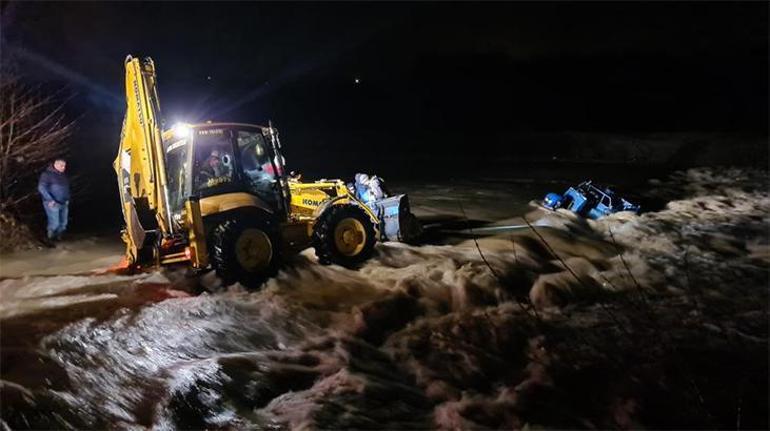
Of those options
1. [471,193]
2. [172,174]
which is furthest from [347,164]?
[172,174]

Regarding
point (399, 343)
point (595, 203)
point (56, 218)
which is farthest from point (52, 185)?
point (595, 203)

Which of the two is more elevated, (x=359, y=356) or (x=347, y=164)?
(x=347, y=164)

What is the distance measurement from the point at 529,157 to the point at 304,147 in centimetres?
1531

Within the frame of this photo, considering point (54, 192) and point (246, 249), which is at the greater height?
point (54, 192)

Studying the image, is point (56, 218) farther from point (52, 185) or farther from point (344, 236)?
point (344, 236)

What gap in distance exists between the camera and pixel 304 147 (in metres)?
40.6

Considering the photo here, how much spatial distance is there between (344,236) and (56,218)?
6.00 metres

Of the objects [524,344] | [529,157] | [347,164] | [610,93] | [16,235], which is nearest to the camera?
[524,344]

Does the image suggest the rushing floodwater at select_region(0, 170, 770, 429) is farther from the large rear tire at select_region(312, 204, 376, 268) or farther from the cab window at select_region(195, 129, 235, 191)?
the cab window at select_region(195, 129, 235, 191)

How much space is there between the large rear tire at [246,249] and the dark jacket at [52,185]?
191 inches

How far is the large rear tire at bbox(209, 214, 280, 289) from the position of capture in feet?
26.3

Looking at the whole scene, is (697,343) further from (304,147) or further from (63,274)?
(304,147)

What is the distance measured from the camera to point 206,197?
827 cm

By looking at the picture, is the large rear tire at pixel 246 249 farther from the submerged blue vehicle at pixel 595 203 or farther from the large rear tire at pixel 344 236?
the submerged blue vehicle at pixel 595 203
